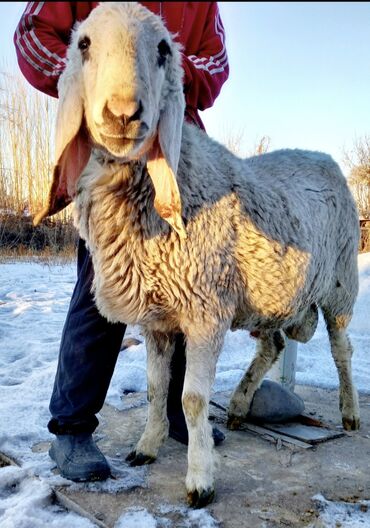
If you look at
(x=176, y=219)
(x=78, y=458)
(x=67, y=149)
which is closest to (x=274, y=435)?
(x=78, y=458)

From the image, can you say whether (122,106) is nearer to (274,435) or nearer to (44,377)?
(274,435)

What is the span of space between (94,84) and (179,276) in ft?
2.37

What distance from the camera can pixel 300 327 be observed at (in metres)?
2.86

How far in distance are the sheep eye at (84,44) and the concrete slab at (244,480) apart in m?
1.47

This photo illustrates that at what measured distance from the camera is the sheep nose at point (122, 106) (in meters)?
1.35

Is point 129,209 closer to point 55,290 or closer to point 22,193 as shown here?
point 55,290

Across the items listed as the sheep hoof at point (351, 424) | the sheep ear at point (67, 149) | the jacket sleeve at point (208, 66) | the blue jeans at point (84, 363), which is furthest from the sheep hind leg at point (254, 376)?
the sheep ear at point (67, 149)

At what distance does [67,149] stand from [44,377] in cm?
191

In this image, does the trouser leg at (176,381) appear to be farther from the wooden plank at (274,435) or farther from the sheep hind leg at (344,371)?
the sheep hind leg at (344,371)

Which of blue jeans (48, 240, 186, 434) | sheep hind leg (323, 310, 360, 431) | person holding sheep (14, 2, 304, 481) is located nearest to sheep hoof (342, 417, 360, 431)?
sheep hind leg (323, 310, 360, 431)

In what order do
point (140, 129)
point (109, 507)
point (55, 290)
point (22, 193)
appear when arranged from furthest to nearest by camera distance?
point (22, 193) → point (55, 290) → point (109, 507) → point (140, 129)

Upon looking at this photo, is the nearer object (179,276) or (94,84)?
(94,84)

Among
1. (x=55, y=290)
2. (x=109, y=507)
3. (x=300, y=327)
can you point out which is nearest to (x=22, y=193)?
(x=55, y=290)

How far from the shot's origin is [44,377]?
3135 mm
